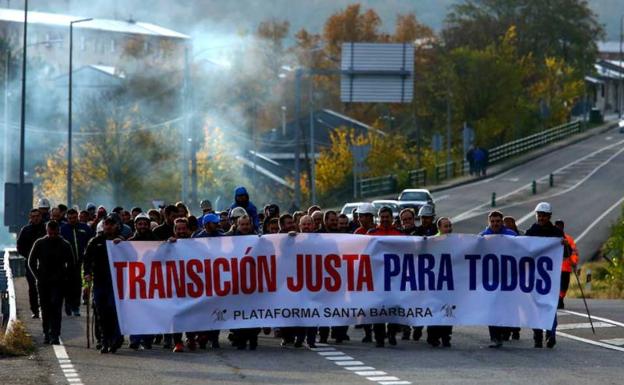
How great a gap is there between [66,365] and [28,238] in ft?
22.4

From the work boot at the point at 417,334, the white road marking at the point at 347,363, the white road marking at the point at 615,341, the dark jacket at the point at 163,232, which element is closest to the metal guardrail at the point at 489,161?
the white road marking at the point at 615,341

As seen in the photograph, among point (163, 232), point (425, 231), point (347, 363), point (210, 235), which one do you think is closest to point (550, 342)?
point (425, 231)

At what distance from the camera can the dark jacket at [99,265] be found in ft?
69.3

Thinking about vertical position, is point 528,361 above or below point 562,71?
below

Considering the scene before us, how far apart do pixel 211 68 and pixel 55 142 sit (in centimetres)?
1266

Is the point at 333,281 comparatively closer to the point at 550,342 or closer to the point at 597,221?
the point at 550,342

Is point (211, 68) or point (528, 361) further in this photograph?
point (211, 68)

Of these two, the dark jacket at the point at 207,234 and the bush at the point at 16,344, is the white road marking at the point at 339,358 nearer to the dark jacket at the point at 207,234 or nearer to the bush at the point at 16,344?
the dark jacket at the point at 207,234

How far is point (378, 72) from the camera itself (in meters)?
55.1

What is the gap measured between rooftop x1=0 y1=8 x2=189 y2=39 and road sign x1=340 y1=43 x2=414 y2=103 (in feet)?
226

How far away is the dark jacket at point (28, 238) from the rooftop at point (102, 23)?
96307 mm

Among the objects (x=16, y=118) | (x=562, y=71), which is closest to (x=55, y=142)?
(x=16, y=118)

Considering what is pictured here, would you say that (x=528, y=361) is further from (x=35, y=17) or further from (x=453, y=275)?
(x=35, y=17)

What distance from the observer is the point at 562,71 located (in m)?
131
